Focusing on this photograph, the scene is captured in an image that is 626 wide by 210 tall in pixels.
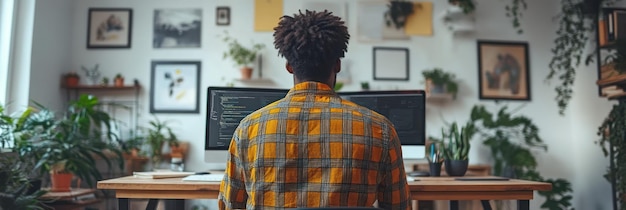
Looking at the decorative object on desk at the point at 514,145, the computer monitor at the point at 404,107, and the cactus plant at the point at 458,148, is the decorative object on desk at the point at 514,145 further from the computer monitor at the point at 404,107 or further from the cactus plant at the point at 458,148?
the computer monitor at the point at 404,107

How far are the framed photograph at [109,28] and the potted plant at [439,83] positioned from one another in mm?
2527

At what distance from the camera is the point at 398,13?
402 cm

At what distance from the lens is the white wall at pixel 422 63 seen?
390 centimetres

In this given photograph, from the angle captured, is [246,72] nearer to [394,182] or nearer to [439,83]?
[439,83]

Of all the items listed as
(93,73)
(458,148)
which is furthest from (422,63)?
(93,73)

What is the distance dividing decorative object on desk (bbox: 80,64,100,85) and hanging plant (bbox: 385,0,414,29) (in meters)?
2.47

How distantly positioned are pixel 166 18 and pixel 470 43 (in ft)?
8.59

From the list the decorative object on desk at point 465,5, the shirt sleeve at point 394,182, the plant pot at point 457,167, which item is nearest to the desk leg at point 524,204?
the plant pot at point 457,167

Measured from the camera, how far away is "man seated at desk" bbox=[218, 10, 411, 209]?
1150 millimetres

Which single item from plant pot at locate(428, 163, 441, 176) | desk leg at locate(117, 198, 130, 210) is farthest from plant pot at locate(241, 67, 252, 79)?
desk leg at locate(117, 198, 130, 210)

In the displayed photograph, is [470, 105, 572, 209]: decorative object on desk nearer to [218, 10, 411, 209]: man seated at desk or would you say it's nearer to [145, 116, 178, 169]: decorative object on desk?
[145, 116, 178, 169]: decorative object on desk

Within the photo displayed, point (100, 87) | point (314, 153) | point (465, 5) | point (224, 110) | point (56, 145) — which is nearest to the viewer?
point (314, 153)

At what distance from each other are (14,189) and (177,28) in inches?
79.1

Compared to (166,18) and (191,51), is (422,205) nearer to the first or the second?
(191,51)
